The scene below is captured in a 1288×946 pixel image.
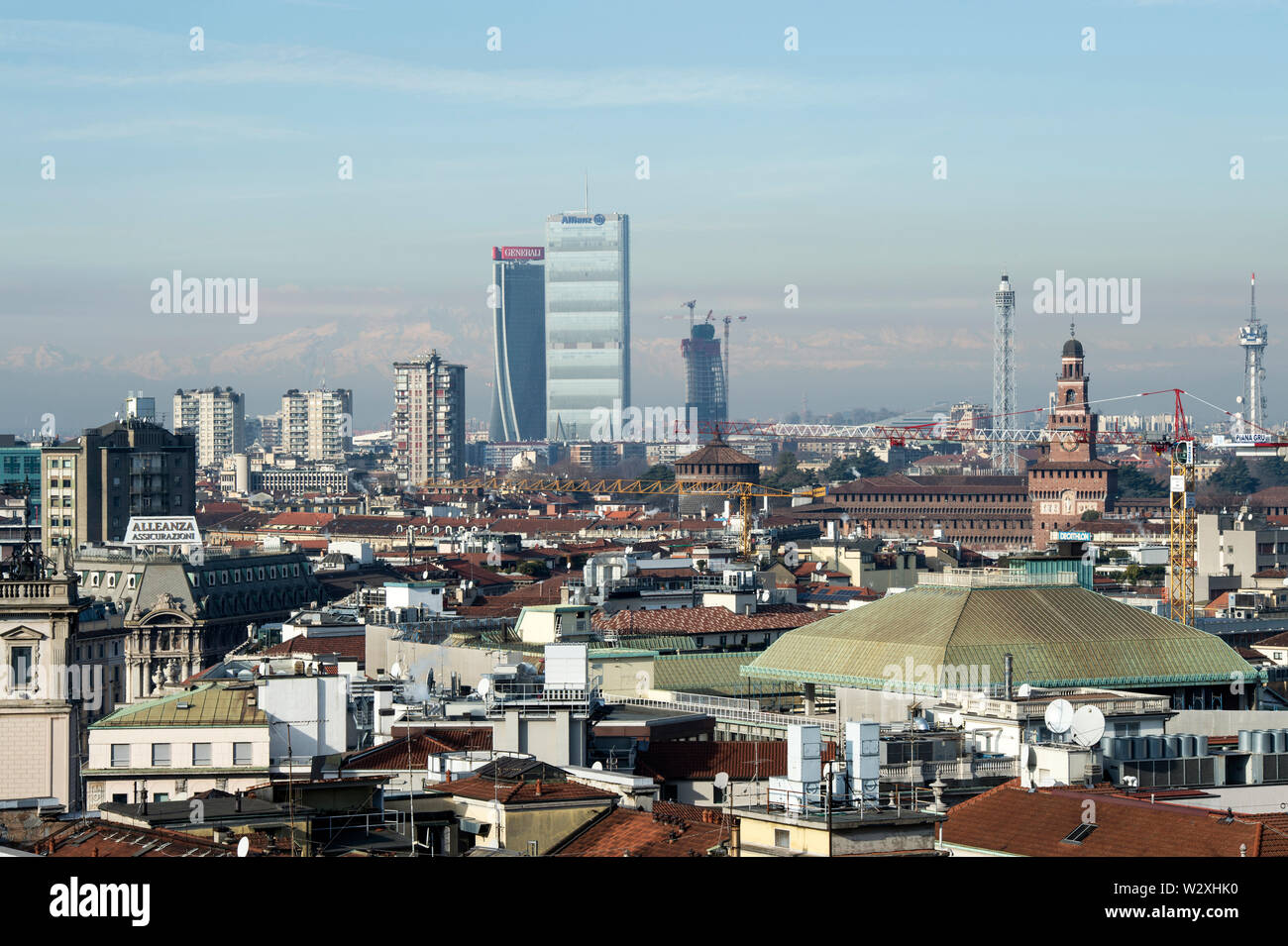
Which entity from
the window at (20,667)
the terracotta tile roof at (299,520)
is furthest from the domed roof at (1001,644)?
the terracotta tile roof at (299,520)

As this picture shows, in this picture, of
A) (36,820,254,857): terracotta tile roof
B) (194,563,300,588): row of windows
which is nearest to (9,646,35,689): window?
(36,820,254,857): terracotta tile roof

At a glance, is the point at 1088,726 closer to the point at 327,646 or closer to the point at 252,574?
the point at 327,646

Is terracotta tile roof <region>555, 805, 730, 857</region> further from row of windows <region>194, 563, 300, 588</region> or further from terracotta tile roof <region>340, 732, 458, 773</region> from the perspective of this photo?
row of windows <region>194, 563, 300, 588</region>

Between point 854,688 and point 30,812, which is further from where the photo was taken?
point 854,688

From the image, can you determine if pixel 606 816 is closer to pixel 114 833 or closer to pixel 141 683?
pixel 114 833

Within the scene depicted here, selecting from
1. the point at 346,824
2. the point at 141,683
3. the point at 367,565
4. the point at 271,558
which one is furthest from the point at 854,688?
the point at 367,565

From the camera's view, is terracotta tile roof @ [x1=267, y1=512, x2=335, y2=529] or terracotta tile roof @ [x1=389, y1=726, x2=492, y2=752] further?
terracotta tile roof @ [x1=267, y1=512, x2=335, y2=529]
